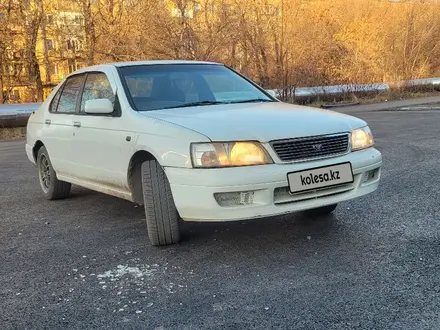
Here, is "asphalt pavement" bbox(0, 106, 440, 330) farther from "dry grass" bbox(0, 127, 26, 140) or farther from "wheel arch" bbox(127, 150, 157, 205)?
"dry grass" bbox(0, 127, 26, 140)

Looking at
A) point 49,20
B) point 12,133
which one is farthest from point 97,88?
point 49,20

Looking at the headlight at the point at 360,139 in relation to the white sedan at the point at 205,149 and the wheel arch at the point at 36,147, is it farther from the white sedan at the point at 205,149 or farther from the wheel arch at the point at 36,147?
the wheel arch at the point at 36,147

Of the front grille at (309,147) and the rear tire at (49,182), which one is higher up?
the front grille at (309,147)

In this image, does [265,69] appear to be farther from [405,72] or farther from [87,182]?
[87,182]

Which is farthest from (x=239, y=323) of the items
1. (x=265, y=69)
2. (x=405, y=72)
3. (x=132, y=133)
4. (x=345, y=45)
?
(x=405, y=72)

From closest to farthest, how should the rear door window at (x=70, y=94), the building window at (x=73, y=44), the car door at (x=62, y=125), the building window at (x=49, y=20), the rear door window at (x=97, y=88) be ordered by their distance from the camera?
1. the rear door window at (x=97, y=88)
2. the car door at (x=62, y=125)
3. the rear door window at (x=70, y=94)
4. the building window at (x=49, y=20)
5. the building window at (x=73, y=44)

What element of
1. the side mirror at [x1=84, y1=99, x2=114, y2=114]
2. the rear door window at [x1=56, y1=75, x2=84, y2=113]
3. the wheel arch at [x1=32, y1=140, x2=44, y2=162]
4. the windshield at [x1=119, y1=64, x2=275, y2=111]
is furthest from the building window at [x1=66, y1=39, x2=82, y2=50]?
the side mirror at [x1=84, y1=99, x2=114, y2=114]

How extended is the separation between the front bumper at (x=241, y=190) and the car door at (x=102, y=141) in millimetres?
708

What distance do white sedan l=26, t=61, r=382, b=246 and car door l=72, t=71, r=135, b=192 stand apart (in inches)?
0.4

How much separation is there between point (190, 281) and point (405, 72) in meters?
26.1

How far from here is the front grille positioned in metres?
3.34

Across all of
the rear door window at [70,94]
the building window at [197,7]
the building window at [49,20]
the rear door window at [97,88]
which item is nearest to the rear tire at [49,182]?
the rear door window at [70,94]

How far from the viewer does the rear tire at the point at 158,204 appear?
3.58m

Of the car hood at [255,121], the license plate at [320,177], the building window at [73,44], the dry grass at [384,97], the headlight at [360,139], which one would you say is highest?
the building window at [73,44]
